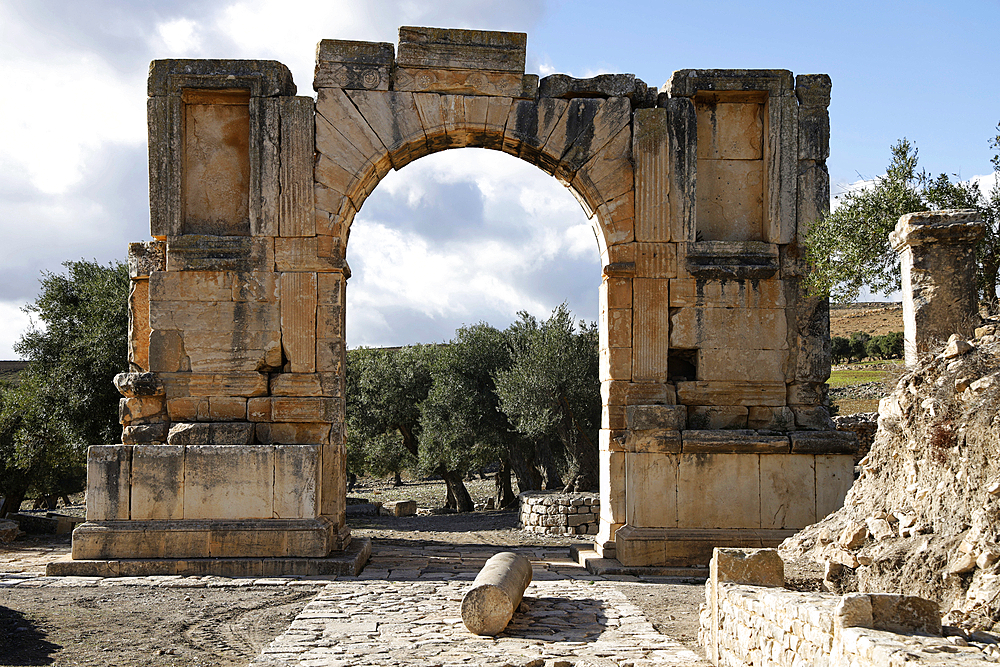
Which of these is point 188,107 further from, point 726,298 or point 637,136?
point 726,298

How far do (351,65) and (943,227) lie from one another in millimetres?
6519

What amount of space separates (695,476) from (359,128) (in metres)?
5.53

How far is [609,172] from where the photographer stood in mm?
9602

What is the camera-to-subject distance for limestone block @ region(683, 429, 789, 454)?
905 centimetres

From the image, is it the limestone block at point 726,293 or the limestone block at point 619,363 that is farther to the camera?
the limestone block at point 726,293

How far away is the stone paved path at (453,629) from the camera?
219 inches

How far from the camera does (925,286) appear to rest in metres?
7.79

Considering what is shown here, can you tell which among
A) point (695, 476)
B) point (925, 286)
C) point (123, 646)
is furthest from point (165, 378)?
point (925, 286)

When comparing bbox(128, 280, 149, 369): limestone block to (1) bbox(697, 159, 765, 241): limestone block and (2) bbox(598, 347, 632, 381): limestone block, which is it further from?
(1) bbox(697, 159, 765, 241): limestone block

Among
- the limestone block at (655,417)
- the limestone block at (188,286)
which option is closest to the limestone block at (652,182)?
the limestone block at (655,417)

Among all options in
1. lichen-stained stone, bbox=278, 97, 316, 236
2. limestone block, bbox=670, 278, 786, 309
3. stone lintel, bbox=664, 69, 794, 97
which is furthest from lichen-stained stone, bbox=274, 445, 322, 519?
stone lintel, bbox=664, 69, 794, 97

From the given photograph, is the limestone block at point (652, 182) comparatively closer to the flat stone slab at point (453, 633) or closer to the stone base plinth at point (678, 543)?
the stone base plinth at point (678, 543)

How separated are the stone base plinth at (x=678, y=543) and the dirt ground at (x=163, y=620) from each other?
0.59 meters

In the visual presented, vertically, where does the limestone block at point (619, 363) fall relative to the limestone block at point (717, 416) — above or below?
above
